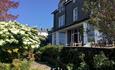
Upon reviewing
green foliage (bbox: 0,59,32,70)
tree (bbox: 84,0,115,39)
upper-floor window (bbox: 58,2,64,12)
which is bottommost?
green foliage (bbox: 0,59,32,70)

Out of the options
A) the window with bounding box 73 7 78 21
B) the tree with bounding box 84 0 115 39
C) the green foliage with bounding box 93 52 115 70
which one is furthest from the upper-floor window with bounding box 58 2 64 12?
the green foliage with bounding box 93 52 115 70

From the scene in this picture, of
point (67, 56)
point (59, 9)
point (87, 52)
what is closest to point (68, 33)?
point (59, 9)

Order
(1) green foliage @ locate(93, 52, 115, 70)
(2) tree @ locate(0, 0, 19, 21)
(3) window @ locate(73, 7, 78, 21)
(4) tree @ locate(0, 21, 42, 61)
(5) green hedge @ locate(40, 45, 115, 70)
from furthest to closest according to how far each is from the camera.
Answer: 1. (3) window @ locate(73, 7, 78, 21)
2. (2) tree @ locate(0, 0, 19, 21)
3. (5) green hedge @ locate(40, 45, 115, 70)
4. (1) green foliage @ locate(93, 52, 115, 70)
5. (4) tree @ locate(0, 21, 42, 61)

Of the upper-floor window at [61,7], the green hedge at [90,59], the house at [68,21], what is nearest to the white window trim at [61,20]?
the house at [68,21]

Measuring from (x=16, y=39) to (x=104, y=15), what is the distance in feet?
14.0

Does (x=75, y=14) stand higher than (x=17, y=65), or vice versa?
(x=75, y=14)

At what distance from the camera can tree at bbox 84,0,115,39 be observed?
1140 cm

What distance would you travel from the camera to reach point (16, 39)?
909 centimetres

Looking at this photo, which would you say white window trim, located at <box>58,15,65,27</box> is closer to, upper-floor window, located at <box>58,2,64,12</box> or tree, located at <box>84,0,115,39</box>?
upper-floor window, located at <box>58,2,64,12</box>

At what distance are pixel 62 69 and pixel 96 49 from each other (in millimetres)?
3459

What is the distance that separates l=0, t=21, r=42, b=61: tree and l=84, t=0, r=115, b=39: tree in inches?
136

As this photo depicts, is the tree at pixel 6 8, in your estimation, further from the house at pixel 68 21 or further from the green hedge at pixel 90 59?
the house at pixel 68 21

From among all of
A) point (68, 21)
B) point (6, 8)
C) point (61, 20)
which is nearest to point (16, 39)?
point (6, 8)

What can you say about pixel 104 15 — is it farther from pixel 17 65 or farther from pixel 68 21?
pixel 68 21
